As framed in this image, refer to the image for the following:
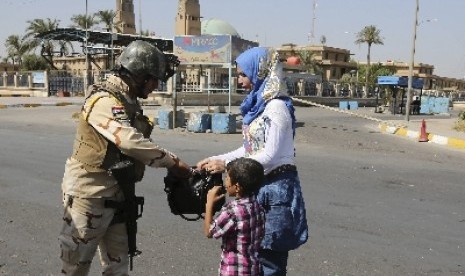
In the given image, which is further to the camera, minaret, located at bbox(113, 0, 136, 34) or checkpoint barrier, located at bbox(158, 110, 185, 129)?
minaret, located at bbox(113, 0, 136, 34)

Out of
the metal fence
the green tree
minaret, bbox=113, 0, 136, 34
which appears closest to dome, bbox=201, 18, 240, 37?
minaret, bbox=113, 0, 136, 34

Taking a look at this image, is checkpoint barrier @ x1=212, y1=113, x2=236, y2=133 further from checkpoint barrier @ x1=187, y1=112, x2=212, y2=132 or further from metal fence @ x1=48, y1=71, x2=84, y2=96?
metal fence @ x1=48, y1=71, x2=84, y2=96

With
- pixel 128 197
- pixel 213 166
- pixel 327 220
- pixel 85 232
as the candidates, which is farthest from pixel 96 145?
pixel 327 220

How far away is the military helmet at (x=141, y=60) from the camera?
2.69m

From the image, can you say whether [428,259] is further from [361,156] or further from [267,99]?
[361,156]

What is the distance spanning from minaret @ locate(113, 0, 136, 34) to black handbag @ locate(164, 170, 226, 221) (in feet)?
246

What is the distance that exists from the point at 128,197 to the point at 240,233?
2.24 feet

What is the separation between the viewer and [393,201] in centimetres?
700

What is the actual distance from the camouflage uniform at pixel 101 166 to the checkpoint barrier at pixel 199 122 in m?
14.1

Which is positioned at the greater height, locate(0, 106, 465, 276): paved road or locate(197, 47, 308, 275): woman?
locate(197, 47, 308, 275): woman

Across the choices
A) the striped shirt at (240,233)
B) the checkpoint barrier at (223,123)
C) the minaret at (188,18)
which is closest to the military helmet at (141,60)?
the striped shirt at (240,233)

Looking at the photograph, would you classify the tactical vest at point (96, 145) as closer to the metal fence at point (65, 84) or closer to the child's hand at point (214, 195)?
the child's hand at point (214, 195)

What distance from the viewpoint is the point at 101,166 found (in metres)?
2.65

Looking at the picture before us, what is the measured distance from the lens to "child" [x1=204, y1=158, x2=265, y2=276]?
2660mm
